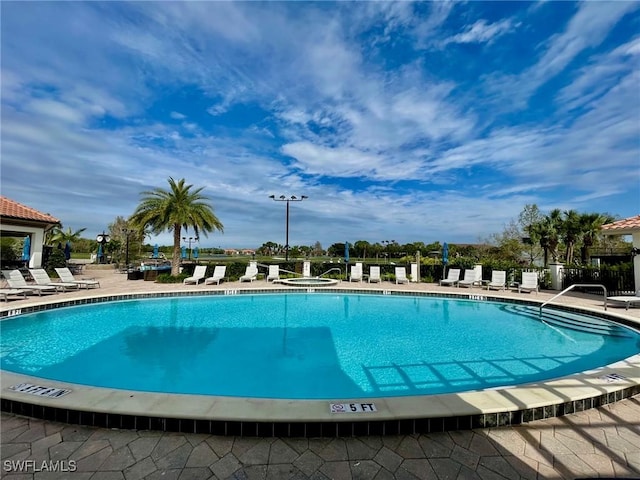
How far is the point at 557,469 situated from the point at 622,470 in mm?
442

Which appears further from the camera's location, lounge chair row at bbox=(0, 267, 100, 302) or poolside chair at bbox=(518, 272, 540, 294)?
poolside chair at bbox=(518, 272, 540, 294)

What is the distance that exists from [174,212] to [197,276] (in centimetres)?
338

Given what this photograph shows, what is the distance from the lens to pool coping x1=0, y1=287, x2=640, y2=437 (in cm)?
257

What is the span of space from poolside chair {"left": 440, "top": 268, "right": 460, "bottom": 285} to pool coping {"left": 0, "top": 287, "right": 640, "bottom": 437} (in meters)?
11.5

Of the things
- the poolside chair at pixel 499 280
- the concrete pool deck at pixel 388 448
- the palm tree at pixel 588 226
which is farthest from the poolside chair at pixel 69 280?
the palm tree at pixel 588 226

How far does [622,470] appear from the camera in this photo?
2.12 m

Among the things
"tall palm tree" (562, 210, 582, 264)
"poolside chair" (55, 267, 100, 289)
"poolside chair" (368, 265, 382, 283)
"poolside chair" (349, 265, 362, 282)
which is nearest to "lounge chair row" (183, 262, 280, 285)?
"poolside chair" (55, 267, 100, 289)

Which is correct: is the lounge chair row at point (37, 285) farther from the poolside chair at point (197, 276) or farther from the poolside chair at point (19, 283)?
the poolside chair at point (197, 276)

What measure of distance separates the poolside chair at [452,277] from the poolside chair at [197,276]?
11718 millimetres

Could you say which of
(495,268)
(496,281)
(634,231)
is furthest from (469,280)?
(634,231)

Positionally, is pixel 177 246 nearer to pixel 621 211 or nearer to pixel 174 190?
pixel 174 190

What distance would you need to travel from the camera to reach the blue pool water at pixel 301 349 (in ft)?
14.9

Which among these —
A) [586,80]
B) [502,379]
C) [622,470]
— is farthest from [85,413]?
[586,80]

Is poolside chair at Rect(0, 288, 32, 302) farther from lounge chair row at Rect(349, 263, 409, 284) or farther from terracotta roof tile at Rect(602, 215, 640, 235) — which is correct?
terracotta roof tile at Rect(602, 215, 640, 235)
